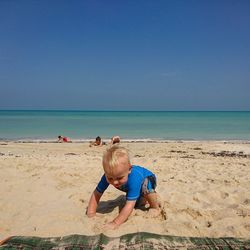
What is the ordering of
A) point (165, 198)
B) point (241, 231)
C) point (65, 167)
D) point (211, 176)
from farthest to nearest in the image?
point (65, 167) → point (211, 176) → point (165, 198) → point (241, 231)

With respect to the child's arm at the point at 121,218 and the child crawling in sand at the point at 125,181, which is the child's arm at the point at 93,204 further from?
the child's arm at the point at 121,218

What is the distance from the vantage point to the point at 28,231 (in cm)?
Result: 293

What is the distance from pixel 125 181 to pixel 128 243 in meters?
0.73

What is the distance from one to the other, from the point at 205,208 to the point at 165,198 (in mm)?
552

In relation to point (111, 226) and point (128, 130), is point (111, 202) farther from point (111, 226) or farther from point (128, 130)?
point (128, 130)

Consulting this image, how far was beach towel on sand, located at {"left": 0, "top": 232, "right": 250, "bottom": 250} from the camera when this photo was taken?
7.63 ft

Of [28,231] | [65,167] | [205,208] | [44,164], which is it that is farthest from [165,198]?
[44,164]

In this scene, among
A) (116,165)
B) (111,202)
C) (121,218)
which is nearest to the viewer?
(116,165)

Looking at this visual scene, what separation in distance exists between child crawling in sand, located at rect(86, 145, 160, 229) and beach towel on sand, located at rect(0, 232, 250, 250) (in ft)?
1.42

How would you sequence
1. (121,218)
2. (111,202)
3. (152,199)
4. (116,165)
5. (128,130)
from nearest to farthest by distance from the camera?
(116,165)
(121,218)
(152,199)
(111,202)
(128,130)

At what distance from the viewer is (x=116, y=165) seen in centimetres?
280

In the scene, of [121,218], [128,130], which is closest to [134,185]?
[121,218]

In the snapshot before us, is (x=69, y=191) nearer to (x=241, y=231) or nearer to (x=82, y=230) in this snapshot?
(x=82, y=230)

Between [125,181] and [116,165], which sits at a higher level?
[116,165]
